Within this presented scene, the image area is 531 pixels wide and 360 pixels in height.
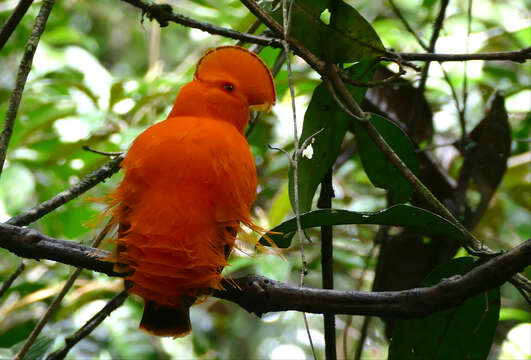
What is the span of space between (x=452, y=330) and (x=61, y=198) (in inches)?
37.1

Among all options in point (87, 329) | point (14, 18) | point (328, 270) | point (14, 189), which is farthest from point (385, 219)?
point (14, 189)

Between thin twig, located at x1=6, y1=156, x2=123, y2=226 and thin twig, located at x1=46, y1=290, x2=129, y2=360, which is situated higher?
thin twig, located at x1=6, y1=156, x2=123, y2=226

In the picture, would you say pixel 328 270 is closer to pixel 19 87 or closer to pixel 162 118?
pixel 19 87

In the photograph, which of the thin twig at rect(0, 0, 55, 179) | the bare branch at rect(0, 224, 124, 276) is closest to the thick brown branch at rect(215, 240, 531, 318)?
the bare branch at rect(0, 224, 124, 276)

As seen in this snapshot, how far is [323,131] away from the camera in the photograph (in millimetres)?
1581

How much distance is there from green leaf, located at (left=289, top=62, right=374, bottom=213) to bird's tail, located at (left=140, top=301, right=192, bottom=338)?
0.43m

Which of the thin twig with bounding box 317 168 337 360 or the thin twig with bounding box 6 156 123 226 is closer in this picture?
the thin twig with bounding box 6 156 123 226

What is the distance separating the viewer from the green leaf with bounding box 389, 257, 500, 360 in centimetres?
136

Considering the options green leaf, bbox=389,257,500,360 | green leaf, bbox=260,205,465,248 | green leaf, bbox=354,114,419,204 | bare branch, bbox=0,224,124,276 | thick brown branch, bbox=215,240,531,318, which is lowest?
thick brown branch, bbox=215,240,531,318

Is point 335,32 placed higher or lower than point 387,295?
higher

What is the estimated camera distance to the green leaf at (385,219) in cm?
127

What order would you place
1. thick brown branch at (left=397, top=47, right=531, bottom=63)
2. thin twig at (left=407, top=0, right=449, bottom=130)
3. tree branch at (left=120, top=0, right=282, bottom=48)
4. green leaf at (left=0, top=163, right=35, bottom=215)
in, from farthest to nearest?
green leaf at (left=0, top=163, right=35, bottom=215), thin twig at (left=407, top=0, right=449, bottom=130), tree branch at (left=120, top=0, right=282, bottom=48), thick brown branch at (left=397, top=47, right=531, bottom=63)

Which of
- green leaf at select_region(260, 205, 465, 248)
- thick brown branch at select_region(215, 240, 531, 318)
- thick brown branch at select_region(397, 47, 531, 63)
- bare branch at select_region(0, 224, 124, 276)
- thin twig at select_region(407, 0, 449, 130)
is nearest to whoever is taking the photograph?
thick brown branch at select_region(215, 240, 531, 318)

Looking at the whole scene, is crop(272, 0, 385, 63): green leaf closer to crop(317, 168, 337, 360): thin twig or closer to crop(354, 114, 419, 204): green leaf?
crop(354, 114, 419, 204): green leaf
